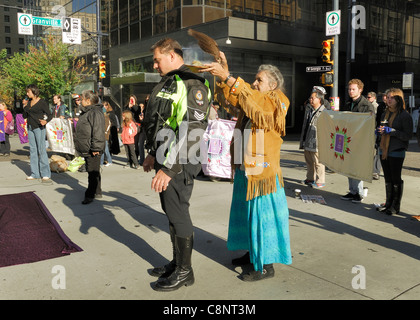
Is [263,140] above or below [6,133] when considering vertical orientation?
above

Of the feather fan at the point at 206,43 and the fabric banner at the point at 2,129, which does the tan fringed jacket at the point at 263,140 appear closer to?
the feather fan at the point at 206,43

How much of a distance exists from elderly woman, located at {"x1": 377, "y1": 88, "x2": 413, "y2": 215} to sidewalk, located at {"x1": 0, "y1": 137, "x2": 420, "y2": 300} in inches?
12.8

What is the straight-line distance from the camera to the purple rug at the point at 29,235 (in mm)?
4160

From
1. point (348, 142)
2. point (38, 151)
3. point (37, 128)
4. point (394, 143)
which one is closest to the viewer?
point (394, 143)

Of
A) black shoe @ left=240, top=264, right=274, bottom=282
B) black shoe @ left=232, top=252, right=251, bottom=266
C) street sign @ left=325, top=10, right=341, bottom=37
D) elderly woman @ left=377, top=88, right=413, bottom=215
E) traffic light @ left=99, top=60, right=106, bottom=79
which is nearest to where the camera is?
black shoe @ left=240, top=264, right=274, bottom=282

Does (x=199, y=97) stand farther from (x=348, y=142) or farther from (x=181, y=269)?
(x=348, y=142)

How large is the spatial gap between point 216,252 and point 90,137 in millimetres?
3315

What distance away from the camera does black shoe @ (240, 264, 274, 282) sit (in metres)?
3.53

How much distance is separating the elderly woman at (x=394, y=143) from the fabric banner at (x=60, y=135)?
27.5ft

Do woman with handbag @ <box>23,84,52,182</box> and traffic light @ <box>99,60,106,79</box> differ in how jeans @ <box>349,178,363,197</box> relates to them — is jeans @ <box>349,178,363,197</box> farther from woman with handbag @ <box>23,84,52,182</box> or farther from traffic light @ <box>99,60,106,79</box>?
traffic light @ <box>99,60,106,79</box>

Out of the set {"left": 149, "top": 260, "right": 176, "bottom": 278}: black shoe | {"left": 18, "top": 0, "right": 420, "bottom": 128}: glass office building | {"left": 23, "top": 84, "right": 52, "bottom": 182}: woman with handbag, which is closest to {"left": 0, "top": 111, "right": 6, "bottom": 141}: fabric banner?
{"left": 23, "top": 84, "right": 52, "bottom": 182}: woman with handbag

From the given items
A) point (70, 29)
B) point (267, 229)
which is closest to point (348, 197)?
point (267, 229)

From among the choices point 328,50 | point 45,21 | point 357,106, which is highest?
point 45,21

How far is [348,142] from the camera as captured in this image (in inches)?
244
